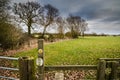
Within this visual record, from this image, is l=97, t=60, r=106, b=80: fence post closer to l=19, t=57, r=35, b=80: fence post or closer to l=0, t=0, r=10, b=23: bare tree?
l=19, t=57, r=35, b=80: fence post

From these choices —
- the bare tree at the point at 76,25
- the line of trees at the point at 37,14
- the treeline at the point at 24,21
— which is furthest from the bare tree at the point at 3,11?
the bare tree at the point at 76,25

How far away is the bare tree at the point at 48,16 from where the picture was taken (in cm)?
3590

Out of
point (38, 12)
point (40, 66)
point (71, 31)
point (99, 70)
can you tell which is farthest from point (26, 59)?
point (71, 31)

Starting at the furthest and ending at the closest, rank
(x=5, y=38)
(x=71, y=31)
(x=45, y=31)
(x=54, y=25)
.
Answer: (x=71, y=31)
(x=54, y=25)
(x=45, y=31)
(x=5, y=38)

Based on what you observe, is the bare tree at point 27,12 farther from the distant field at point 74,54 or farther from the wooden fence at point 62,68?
the wooden fence at point 62,68

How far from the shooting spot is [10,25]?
Result: 60.7 ft

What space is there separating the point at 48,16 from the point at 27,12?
6623 millimetres

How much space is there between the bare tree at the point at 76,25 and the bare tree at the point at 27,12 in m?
22.8

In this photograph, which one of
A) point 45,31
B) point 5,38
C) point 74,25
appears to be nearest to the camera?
point 5,38

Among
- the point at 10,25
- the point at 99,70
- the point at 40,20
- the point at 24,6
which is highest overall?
the point at 24,6

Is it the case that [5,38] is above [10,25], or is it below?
below

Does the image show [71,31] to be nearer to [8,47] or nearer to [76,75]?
[8,47]

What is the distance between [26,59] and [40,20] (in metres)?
30.3

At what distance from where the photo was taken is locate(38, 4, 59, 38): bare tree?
35.9m
